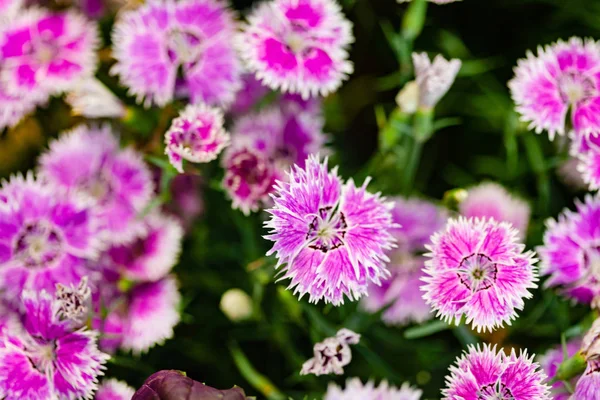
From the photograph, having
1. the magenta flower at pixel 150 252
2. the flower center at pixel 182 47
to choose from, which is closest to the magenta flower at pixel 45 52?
the flower center at pixel 182 47

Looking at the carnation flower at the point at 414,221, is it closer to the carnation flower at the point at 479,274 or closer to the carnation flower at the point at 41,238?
the carnation flower at the point at 479,274

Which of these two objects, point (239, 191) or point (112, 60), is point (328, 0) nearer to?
point (239, 191)

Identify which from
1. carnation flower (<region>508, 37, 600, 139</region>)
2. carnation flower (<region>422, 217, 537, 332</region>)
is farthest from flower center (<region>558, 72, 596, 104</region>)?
carnation flower (<region>422, 217, 537, 332</region>)

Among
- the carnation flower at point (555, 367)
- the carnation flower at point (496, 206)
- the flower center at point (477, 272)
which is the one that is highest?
the flower center at point (477, 272)

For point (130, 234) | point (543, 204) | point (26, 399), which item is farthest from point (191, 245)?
point (543, 204)

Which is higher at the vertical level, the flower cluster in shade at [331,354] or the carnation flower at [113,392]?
the flower cluster in shade at [331,354]
